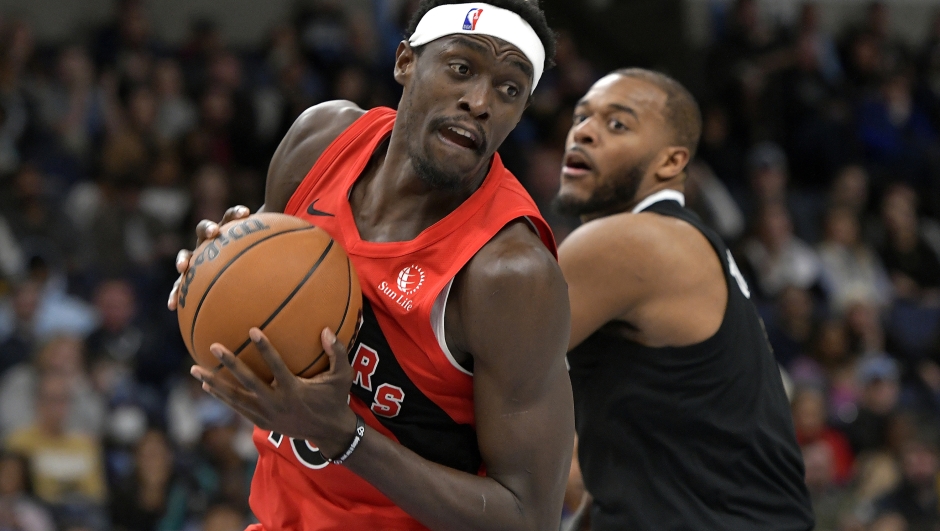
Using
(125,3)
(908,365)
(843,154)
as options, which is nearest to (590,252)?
(908,365)

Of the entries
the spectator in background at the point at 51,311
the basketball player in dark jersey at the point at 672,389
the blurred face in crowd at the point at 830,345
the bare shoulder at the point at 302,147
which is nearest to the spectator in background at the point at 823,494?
the blurred face in crowd at the point at 830,345

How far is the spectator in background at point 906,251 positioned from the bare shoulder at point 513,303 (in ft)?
27.1

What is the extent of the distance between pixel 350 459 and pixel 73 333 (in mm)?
5465

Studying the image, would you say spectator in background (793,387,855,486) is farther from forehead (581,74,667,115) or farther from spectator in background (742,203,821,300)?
forehead (581,74,667,115)

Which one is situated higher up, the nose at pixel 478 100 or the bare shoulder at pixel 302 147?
the nose at pixel 478 100

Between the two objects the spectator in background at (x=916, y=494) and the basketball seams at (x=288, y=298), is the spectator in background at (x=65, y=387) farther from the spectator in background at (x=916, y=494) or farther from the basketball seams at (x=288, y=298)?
the spectator in background at (x=916, y=494)

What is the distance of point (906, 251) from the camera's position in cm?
1022

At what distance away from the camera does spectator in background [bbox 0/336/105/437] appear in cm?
690

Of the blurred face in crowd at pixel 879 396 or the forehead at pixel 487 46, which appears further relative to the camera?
the blurred face in crowd at pixel 879 396

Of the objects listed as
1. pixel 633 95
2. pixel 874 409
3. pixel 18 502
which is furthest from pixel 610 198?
pixel 874 409

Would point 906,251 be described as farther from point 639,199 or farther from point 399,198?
point 399,198

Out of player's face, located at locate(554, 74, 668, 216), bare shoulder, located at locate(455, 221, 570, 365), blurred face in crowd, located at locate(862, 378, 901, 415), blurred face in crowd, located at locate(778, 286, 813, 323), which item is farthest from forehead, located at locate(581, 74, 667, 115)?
blurred face in crowd, located at locate(778, 286, 813, 323)

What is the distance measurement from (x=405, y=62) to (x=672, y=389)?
125 centimetres

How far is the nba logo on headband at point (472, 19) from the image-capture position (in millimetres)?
2729
